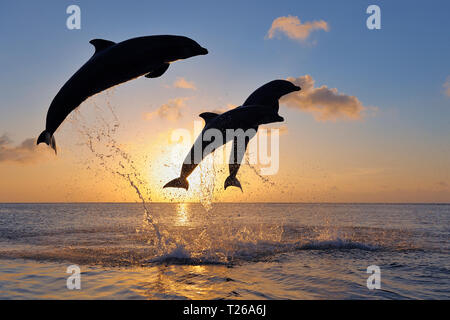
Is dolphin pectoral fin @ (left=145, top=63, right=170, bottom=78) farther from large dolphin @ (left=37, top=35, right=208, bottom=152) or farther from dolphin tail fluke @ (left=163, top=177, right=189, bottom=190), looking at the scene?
dolphin tail fluke @ (left=163, top=177, right=189, bottom=190)

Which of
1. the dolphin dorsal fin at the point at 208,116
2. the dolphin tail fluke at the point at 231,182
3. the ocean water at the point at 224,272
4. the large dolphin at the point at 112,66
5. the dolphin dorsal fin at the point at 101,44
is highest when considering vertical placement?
the dolphin dorsal fin at the point at 101,44

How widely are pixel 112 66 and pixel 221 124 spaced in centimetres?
351

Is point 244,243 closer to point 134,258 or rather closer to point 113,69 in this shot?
point 134,258

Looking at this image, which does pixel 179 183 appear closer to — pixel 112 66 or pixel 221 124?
pixel 221 124

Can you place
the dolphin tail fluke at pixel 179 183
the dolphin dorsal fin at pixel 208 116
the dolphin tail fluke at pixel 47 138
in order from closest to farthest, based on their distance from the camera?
the dolphin tail fluke at pixel 47 138 → the dolphin dorsal fin at pixel 208 116 → the dolphin tail fluke at pixel 179 183

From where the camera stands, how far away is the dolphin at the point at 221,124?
364 inches

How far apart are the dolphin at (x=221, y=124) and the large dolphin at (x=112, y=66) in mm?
2511

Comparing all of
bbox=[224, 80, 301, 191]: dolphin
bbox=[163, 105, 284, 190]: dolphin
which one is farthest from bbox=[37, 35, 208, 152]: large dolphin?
bbox=[224, 80, 301, 191]: dolphin

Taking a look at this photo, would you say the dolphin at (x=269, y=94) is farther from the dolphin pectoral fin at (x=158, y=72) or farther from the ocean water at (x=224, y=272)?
the ocean water at (x=224, y=272)

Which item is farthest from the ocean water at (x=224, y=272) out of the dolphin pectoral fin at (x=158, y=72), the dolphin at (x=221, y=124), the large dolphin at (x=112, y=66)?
the dolphin pectoral fin at (x=158, y=72)
